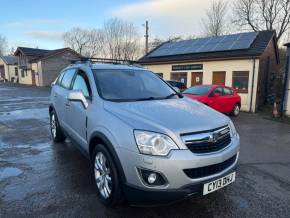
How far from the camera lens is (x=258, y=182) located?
421cm

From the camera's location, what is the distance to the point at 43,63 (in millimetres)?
36719

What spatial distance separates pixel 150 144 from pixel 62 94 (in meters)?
3.21

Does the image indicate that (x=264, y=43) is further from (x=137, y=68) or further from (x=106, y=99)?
(x=106, y=99)

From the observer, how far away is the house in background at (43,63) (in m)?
36.9

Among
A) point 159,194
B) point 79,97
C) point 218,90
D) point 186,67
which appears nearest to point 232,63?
point 186,67

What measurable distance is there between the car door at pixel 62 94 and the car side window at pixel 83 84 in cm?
42

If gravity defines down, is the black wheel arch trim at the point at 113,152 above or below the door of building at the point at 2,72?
below

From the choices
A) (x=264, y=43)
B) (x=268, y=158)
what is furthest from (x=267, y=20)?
(x=268, y=158)

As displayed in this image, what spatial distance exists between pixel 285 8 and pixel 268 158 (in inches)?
1290

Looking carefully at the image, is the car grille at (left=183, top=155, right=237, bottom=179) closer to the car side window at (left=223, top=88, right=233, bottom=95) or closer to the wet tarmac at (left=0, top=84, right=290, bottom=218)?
the wet tarmac at (left=0, top=84, right=290, bottom=218)

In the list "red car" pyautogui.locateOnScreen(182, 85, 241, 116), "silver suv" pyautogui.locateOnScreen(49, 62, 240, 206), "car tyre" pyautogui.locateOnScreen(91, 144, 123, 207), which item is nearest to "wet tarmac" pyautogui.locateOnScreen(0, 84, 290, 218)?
"car tyre" pyautogui.locateOnScreen(91, 144, 123, 207)

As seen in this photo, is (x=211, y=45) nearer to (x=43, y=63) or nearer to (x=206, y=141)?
(x=206, y=141)

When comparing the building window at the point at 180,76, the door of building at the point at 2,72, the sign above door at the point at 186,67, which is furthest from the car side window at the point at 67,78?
the door of building at the point at 2,72

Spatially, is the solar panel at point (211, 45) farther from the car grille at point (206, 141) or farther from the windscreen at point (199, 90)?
the car grille at point (206, 141)
